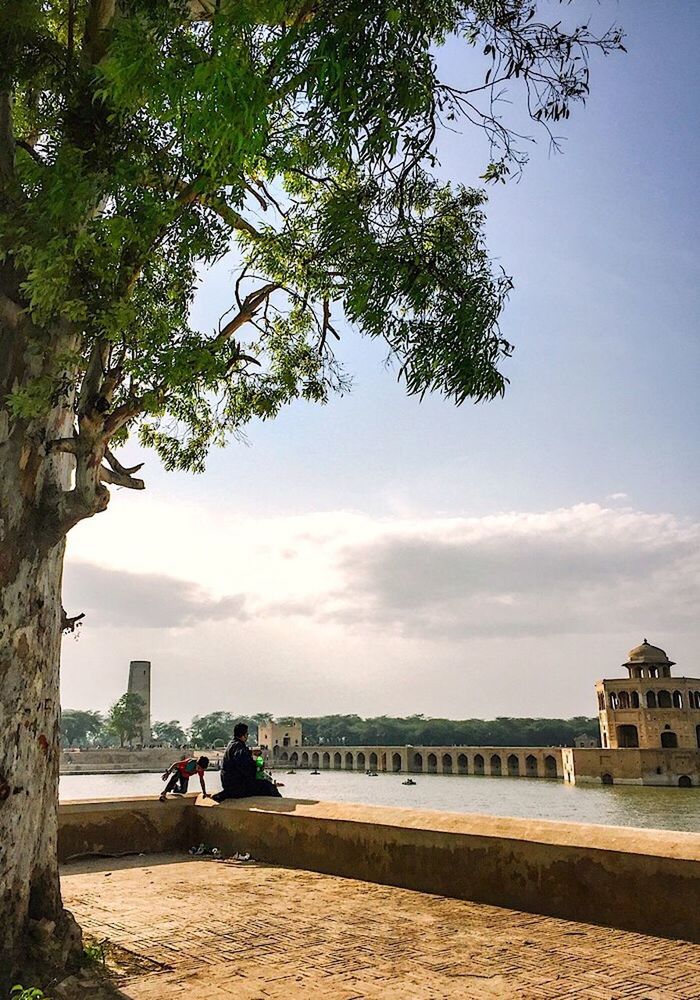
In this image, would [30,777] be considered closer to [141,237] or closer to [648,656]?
[141,237]

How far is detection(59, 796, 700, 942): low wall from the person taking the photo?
16.0ft

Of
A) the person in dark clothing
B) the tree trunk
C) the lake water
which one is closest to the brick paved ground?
the tree trunk

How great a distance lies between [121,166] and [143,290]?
792mm

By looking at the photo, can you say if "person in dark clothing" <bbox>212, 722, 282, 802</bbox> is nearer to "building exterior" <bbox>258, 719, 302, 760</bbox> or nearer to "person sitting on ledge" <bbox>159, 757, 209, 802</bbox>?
"person sitting on ledge" <bbox>159, 757, 209, 802</bbox>

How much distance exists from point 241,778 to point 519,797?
212 feet

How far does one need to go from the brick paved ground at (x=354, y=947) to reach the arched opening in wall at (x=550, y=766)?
93.8 m

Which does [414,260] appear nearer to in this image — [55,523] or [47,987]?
[55,523]

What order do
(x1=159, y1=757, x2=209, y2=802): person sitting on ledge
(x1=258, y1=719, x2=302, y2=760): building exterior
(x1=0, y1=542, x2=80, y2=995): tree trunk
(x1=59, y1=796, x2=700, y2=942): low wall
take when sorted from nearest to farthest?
(x1=0, y1=542, x2=80, y2=995): tree trunk → (x1=59, y1=796, x2=700, y2=942): low wall → (x1=159, y1=757, x2=209, y2=802): person sitting on ledge → (x1=258, y1=719, x2=302, y2=760): building exterior

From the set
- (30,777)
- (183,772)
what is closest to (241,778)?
(183,772)

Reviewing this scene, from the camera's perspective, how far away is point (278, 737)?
131 m

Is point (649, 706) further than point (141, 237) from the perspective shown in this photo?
Yes

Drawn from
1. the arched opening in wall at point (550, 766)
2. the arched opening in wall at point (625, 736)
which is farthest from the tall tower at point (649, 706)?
the arched opening in wall at point (550, 766)

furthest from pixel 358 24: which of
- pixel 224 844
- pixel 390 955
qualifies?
pixel 224 844

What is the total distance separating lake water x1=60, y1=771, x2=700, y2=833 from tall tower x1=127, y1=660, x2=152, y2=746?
49.1ft
